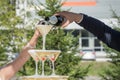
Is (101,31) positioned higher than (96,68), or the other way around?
(101,31)

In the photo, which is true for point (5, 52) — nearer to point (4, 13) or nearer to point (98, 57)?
point (4, 13)

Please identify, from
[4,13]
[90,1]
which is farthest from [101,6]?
[4,13]

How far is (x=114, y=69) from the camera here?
13.3 meters

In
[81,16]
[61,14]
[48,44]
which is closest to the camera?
[81,16]

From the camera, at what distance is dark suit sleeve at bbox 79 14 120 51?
97.1 inches

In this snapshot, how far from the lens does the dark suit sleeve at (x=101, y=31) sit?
8.09 ft

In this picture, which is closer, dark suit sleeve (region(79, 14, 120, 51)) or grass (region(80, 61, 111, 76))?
dark suit sleeve (region(79, 14, 120, 51))

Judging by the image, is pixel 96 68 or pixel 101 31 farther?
pixel 96 68

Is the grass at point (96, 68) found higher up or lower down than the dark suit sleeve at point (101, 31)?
lower down

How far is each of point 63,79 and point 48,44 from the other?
327 inches

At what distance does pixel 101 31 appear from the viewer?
249cm

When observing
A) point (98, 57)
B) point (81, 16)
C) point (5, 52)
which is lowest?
point (98, 57)

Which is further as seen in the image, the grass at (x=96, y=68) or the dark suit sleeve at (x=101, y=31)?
the grass at (x=96, y=68)

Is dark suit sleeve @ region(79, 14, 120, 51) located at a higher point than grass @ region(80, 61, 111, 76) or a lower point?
higher
